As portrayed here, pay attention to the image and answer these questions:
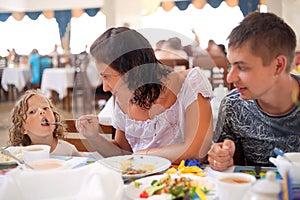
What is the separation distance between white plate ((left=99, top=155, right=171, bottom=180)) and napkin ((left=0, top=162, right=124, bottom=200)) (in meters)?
0.23

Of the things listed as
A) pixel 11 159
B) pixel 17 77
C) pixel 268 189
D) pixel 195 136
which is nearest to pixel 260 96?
pixel 195 136

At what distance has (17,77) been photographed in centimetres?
638

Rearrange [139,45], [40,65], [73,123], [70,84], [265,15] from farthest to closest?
[40,65] < [70,84] < [73,123] < [139,45] < [265,15]

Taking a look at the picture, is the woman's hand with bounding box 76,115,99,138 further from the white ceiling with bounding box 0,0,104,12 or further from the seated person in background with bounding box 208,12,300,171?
the white ceiling with bounding box 0,0,104,12

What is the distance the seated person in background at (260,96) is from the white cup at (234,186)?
0.24 meters

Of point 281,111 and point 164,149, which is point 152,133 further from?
point 281,111

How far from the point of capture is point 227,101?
1289 millimetres

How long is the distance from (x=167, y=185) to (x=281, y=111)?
0.51 meters

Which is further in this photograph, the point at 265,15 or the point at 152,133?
the point at 152,133

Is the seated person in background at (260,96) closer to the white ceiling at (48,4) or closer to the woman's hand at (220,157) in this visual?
the woman's hand at (220,157)

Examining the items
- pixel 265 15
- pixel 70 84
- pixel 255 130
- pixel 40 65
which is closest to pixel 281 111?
pixel 255 130

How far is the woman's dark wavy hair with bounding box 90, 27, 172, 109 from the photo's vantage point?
3.90 ft

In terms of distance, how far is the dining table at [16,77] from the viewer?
250 inches

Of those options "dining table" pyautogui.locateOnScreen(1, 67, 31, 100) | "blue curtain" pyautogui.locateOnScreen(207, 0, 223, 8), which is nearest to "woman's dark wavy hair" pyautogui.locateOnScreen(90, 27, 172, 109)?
"dining table" pyautogui.locateOnScreen(1, 67, 31, 100)
